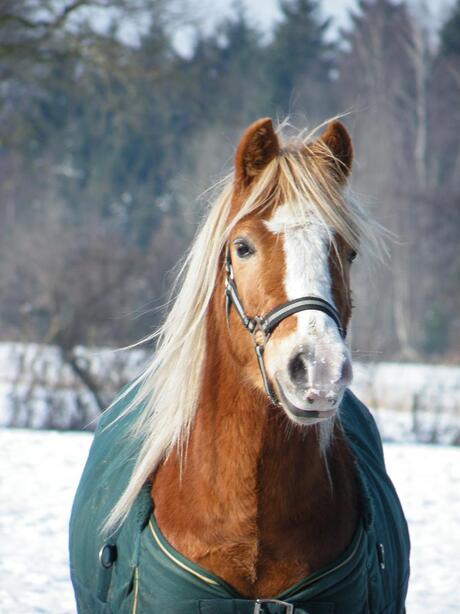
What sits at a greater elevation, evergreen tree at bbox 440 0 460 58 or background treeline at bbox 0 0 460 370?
evergreen tree at bbox 440 0 460 58

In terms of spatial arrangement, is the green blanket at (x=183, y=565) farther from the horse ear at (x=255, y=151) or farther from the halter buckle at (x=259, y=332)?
the horse ear at (x=255, y=151)

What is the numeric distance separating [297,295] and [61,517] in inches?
185

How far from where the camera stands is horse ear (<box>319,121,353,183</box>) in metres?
2.61

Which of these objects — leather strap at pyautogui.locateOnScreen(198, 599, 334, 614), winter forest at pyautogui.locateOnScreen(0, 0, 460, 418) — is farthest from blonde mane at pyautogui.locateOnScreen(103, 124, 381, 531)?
winter forest at pyautogui.locateOnScreen(0, 0, 460, 418)

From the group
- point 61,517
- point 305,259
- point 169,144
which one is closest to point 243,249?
point 305,259

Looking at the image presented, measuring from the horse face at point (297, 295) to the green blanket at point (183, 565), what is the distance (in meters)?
0.49

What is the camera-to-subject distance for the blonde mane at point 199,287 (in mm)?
2465

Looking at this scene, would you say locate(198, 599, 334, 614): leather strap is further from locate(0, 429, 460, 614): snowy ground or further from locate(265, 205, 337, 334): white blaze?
locate(0, 429, 460, 614): snowy ground

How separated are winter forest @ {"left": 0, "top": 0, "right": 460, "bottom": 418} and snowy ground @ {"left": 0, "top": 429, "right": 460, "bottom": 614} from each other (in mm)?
3118

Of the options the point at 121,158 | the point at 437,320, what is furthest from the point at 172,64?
the point at 121,158

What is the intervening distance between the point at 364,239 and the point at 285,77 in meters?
32.2

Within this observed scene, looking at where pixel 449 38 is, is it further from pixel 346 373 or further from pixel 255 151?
pixel 346 373

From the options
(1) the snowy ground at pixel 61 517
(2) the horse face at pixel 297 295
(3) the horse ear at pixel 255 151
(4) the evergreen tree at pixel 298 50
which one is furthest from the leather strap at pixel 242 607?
(4) the evergreen tree at pixel 298 50

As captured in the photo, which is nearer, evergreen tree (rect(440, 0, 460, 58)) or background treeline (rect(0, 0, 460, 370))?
background treeline (rect(0, 0, 460, 370))
